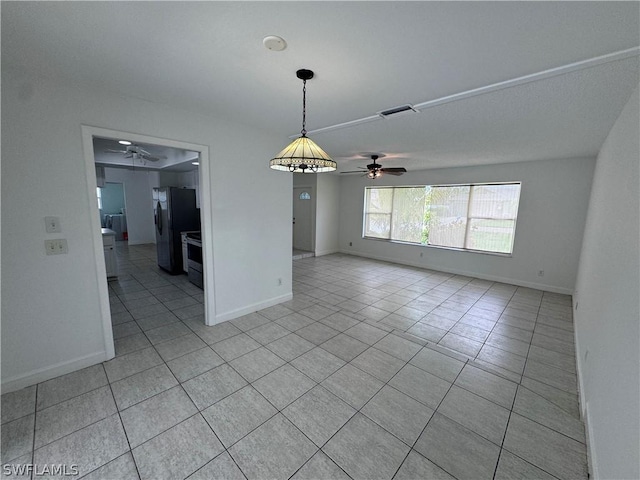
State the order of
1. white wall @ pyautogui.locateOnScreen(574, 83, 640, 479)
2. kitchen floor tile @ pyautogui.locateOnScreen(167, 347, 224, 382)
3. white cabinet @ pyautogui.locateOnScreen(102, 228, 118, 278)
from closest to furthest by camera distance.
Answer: white wall @ pyautogui.locateOnScreen(574, 83, 640, 479), kitchen floor tile @ pyautogui.locateOnScreen(167, 347, 224, 382), white cabinet @ pyautogui.locateOnScreen(102, 228, 118, 278)

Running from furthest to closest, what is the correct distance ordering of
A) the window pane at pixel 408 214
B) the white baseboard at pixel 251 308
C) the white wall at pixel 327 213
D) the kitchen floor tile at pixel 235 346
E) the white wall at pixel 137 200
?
the white wall at pixel 137 200 → the white wall at pixel 327 213 → the window pane at pixel 408 214 → the white baseboard at pixel 251 308 → the kitchen floor tile at pixel 235 346

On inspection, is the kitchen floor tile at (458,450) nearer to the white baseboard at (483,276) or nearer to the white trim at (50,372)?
the white trim at (50,372)

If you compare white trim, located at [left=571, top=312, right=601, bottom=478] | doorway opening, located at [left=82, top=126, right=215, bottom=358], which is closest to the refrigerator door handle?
doorway opening, located at [left=82, top=126, right=215, bottom=358]

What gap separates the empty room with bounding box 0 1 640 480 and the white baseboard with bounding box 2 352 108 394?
0.07 feet

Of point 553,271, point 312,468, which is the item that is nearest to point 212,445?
point 312,468

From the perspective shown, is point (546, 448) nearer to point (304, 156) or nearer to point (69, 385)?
point (304, 156)

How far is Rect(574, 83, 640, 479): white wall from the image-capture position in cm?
113

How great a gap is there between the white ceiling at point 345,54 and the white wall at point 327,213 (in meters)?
4.67

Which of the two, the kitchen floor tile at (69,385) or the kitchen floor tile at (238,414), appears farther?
the kitchen floor tile at (69,385)

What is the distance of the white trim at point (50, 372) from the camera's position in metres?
2.06

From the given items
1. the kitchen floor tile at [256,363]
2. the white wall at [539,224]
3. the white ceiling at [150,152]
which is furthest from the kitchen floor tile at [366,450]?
the white wall at [539,224]

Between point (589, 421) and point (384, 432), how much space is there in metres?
1.39

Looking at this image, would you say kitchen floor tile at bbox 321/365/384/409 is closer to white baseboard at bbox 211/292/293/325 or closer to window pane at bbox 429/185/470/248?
white baseboard at bbox 211/292/293/325

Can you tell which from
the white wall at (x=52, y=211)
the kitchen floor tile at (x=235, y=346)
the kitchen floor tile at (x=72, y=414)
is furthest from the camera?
the kitchen floor tile at (x=235, y=346)
